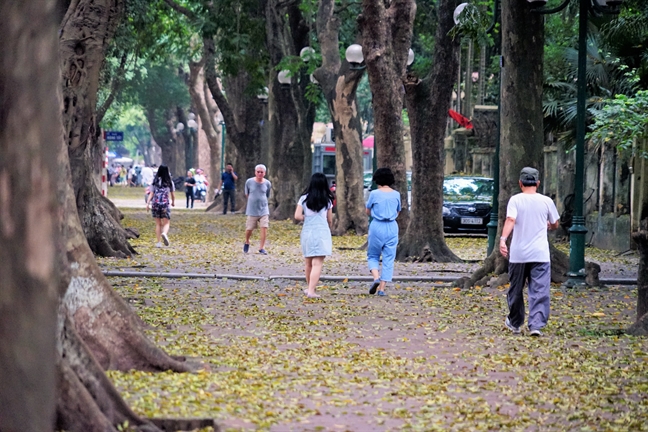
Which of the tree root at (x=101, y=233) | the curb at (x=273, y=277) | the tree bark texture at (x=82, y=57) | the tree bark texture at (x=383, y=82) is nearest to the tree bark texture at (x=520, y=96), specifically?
the curb at (x=273, y=277)

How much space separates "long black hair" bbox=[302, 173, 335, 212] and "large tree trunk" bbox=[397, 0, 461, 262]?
6.66 metres

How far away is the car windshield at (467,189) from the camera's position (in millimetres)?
30828

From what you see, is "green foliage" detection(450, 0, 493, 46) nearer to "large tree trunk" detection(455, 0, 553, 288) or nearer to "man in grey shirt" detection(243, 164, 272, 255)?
"large tree trunk" detection(455, 0, 553, 288)

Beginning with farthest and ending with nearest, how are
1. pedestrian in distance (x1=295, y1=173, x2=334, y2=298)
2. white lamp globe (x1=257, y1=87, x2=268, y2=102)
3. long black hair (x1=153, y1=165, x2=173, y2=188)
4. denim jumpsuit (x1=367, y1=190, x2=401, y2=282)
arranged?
white lamp globe (x1=257, y1=87, x2=268, y2=102) < long black hair (x1=153, y1=165, x2=173, y2=188) < denim jumpsuit (x1=367, y1=190, x2=401, y2=282) < pedestrian in distance (x1=295, y1=173, x2=334, y2=298)

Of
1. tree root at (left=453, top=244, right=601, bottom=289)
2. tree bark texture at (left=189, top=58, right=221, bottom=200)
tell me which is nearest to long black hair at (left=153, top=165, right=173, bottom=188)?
tree root at (left=453, top=244, right=601, bottom=289)

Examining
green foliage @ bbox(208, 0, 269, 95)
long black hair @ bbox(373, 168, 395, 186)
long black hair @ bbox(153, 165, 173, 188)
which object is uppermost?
green foliage @ bbox(208, 0, 269, 95)

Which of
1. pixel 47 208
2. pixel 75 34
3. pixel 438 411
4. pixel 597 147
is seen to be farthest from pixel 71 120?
pixel 597 147

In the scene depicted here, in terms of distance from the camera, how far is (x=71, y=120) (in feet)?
47.1

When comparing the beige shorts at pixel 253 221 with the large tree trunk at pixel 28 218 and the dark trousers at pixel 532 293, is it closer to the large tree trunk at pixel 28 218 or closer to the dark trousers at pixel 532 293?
the dark trousers at pixel 532 293

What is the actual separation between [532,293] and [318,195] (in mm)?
4173

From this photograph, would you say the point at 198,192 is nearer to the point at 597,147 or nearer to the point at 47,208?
the point at 597,147

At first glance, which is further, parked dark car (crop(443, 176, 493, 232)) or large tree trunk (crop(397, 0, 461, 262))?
parked dark car (crop(443, 176, 493, 232))

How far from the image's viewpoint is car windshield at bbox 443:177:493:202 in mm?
30828

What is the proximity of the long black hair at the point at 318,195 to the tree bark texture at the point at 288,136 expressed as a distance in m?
19.3
